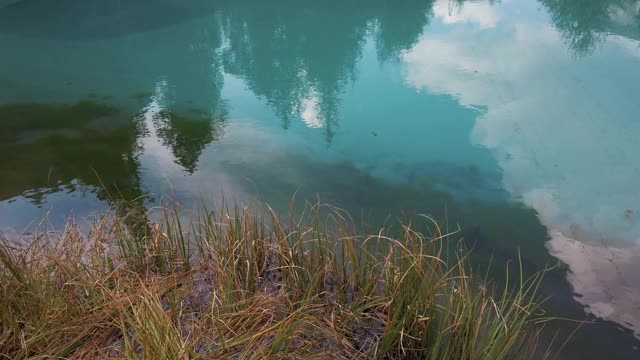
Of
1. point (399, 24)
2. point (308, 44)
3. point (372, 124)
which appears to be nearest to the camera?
point (372, 124)

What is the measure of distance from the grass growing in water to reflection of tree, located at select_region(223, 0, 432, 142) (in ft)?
12.1

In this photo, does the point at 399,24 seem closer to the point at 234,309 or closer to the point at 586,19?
the point at 586,19

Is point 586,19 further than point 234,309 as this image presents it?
Yes

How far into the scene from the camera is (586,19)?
439 inches

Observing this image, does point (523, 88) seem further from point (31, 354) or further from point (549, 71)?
point (31, 354)

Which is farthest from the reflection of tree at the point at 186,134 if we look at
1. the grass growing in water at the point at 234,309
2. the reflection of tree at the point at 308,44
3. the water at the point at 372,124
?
the grass growing in water at the point at 234,309

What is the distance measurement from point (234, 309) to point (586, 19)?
11.7m

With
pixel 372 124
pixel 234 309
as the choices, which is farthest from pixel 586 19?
pixel 234 309

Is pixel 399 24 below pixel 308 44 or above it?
above

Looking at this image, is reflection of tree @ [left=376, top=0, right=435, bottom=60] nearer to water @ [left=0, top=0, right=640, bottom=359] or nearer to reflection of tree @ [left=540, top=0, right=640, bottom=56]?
water @ [left=0, top=0, right=640, bottom=359]

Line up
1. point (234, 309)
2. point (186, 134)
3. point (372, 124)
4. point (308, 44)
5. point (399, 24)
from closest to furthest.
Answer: point (234, 309), point (186, 134), point (372, 124), point (308, 44), point (399, 24)

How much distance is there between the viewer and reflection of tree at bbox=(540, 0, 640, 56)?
974 centimetres

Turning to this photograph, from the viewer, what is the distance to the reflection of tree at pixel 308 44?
7773 mm

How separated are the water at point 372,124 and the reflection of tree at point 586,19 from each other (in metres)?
0.08
